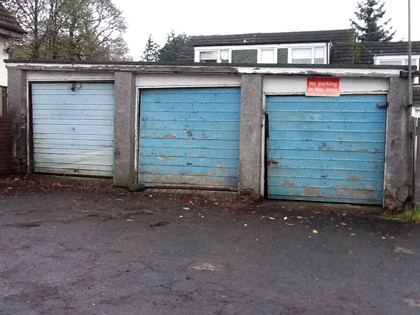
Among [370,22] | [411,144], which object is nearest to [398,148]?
[411,144]

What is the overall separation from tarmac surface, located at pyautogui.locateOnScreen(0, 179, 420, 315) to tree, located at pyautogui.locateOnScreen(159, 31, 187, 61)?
53.2m

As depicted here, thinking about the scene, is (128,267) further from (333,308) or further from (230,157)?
(230,157)

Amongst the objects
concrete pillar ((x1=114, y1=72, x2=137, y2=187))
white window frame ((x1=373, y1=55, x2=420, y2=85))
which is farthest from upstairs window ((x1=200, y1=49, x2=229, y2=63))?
concrete pillar ((x1=114, y1=72, x2=137, y2=187))

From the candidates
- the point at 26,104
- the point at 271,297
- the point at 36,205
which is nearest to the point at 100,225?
the point at 36,205

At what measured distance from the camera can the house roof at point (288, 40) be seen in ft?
77.5

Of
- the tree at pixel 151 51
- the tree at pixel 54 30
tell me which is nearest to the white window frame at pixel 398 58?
the tree at pixel 54 30

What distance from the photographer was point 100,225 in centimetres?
666

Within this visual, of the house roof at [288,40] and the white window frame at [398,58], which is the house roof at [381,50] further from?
the house roof at [288,40]

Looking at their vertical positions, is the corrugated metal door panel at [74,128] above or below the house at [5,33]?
below

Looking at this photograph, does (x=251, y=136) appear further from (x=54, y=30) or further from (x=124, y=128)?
(x=54, y=30)

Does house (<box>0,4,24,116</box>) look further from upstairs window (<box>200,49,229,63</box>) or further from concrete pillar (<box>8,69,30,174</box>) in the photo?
upstairs window (<box>200,49,229,63</box>)

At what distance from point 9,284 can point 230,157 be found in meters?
5.66

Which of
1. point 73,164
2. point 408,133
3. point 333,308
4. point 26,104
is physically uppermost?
point 26,104

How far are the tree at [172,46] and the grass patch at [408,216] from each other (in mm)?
53511
